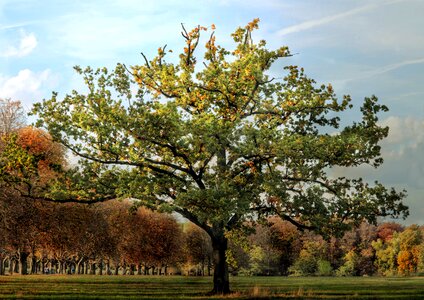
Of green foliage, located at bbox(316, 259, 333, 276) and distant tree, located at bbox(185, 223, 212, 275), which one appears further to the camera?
distant tree, located at bbox(185, 223, 212, 275)

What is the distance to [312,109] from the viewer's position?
137 feet

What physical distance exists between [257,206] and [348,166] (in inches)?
283

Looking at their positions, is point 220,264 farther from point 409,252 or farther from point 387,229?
point 387,229

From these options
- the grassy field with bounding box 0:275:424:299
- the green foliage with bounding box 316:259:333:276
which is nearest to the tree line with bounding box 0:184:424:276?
the green foliage with bounding box 316:259:333:276

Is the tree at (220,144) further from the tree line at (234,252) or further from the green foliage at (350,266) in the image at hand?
the green foliage at (350,266)

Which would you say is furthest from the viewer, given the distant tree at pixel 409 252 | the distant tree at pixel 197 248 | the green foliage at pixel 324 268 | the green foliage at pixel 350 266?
the distant tree at pixel 197 248

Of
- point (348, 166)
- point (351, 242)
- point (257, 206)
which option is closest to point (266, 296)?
point (257, 206)

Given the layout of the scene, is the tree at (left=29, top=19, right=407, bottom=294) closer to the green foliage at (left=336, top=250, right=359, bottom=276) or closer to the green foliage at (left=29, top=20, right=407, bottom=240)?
the green foliage at (left=29, top=20, right=407, bottom=240)

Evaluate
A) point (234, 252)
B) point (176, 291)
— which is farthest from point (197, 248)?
point (176, 291)

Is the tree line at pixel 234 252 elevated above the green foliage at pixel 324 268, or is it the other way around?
the tree line at pixel 234 252

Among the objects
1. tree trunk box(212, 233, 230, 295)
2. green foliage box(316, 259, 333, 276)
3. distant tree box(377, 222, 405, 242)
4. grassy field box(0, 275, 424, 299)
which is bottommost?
green foliage box(316, 259, 333, 276)

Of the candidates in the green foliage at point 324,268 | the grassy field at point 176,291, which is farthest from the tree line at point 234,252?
the grassy field at point 176,291

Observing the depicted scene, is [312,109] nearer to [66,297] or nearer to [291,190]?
[291,190]

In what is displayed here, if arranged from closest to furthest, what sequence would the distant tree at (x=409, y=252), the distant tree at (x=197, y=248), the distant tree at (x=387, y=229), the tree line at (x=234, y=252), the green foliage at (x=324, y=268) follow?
the tree line at (x=234, y=252)
the green foliage at (x=324, y=268)
the distant tree at (x=409, y=252)
the distant tree at (x=197, y=248)
the distant tree at (x=387, y=229)
